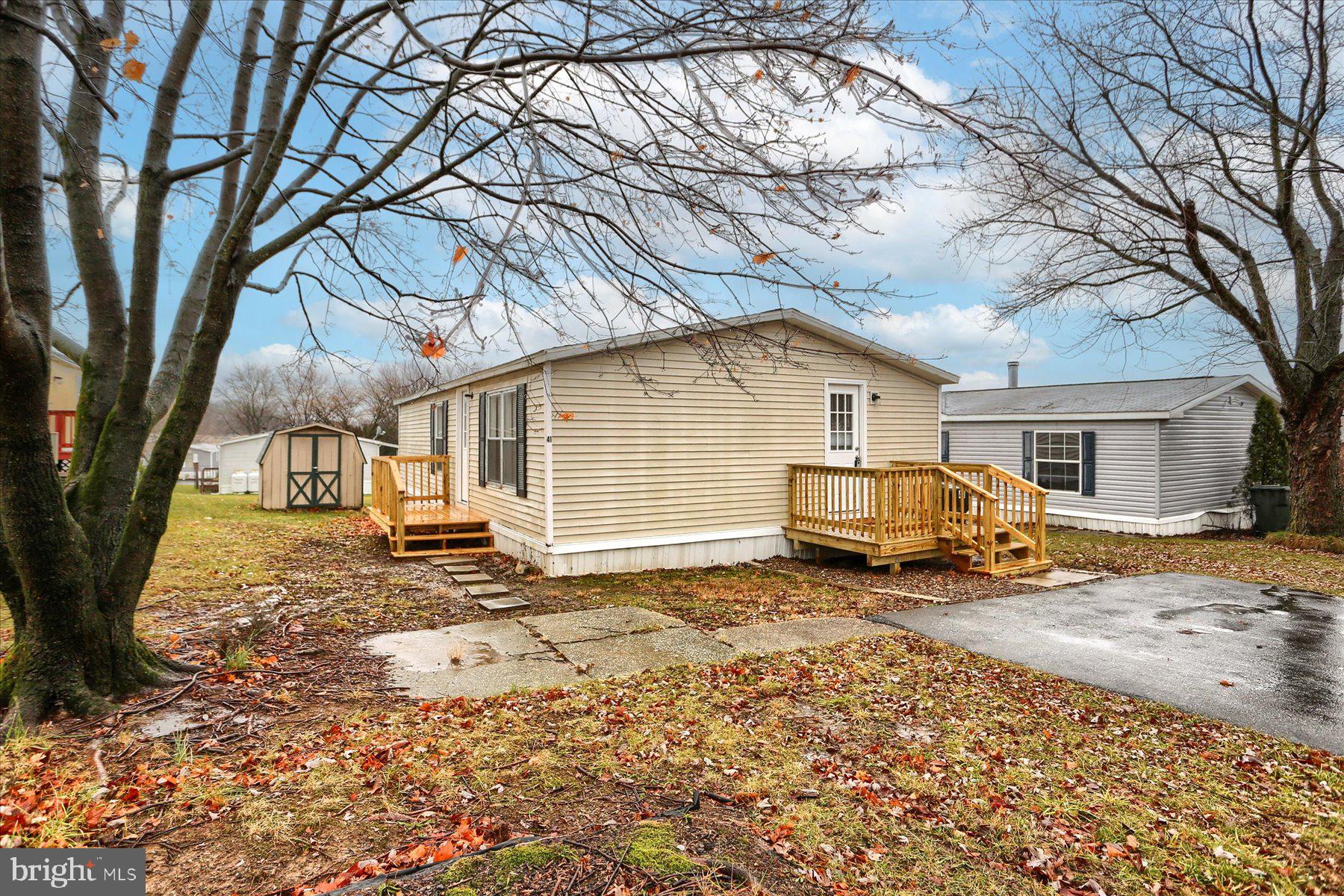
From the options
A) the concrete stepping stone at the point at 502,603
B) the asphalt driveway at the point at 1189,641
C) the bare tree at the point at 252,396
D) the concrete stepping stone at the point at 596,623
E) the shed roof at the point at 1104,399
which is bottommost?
the asphalt driveway at the point at 1189,641

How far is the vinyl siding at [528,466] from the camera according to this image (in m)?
9.13

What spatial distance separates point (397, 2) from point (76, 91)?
100 inches

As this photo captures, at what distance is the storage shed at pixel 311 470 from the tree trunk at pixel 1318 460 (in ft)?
71.0

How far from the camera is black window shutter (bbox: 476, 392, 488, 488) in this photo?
1162 cm

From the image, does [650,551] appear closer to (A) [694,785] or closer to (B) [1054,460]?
(A) [694,785]

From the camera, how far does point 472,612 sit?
277 inches

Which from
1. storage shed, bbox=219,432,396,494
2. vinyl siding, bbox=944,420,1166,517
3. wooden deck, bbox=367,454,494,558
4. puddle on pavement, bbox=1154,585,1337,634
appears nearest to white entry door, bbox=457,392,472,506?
wooden deck, bbox=367,454,494,558

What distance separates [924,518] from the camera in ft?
32.6

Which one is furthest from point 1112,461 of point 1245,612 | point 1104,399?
point 1245,612

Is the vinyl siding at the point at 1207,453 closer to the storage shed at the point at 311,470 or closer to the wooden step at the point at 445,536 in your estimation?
the wooden step at the point at 445,536

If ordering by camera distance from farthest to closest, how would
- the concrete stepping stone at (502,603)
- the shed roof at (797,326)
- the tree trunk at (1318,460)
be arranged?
the tree trunk at (1318,460)
the shed roof at (797,326)
the concrete stepping stone at (502,603)

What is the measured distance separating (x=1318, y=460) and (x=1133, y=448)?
3.08 m

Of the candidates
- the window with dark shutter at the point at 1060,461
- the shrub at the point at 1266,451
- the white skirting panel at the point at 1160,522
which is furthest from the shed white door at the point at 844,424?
the shrub at the point at 1266,451

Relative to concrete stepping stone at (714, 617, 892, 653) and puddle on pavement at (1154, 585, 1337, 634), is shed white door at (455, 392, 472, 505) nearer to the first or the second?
concrete stepping stone at (714, 617, 892, 653)
